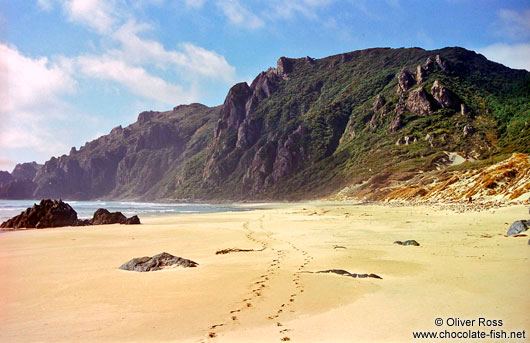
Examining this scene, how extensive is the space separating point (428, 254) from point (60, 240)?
66.7ft

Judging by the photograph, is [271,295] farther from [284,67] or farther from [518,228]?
[284,67]

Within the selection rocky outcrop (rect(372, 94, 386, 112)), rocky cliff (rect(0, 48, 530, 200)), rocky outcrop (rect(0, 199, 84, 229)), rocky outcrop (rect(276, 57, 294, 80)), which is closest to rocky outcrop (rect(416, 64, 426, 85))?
rocky cliff (rect(0, 48, 530, 200))

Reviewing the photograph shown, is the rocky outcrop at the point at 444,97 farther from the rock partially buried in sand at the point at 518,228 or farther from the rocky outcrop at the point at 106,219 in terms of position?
the rock partially buried in sand at the point at 518,228

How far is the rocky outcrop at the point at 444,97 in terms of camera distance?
105 metres

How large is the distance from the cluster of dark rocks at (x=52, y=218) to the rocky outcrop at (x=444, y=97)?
100204mm

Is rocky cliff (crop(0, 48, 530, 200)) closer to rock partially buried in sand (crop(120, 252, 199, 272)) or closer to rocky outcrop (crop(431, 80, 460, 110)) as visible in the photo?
rocky outcrop (crop(431, 80, 460, 110))

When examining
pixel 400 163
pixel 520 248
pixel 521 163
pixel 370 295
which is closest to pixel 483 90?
pixel 400 163

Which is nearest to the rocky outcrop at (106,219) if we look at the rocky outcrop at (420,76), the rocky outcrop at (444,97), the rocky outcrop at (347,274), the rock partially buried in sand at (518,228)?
the rocky outcrop at (347,274)

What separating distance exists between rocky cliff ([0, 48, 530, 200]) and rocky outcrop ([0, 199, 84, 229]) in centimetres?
6602

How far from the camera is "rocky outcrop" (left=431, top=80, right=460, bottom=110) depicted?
Answer: 343ft

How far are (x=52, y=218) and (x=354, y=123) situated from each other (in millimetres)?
109011

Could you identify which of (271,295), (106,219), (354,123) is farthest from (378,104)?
(271,295)

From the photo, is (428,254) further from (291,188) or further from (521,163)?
(291,188)

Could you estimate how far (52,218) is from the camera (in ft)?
112
